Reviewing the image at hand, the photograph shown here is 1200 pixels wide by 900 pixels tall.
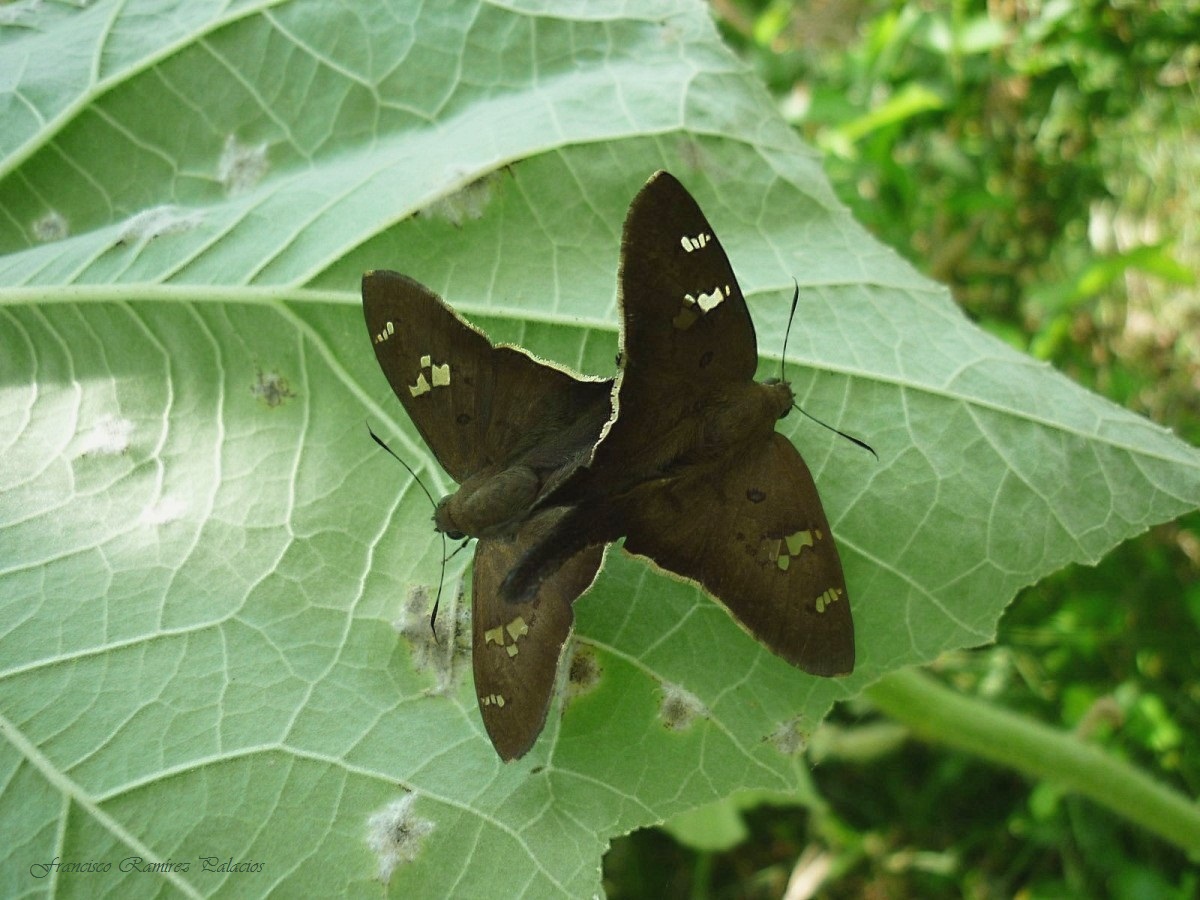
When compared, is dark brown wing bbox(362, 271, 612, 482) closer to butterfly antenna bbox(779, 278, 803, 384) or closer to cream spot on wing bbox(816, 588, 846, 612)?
butterfly antenna bbox(779, 278, 803, 384)

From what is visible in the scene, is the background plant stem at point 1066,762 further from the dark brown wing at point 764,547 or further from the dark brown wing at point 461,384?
the dark brown wing at point 461,384

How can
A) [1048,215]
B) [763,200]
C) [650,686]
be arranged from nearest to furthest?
[650,686], [763,200], [1048,215]

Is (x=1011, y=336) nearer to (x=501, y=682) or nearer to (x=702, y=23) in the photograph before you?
(x=702, y=23)

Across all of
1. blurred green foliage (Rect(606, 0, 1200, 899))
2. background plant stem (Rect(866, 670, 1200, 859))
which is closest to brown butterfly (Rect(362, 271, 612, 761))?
background plant stem (Rect(866, 670, 1200, 859))

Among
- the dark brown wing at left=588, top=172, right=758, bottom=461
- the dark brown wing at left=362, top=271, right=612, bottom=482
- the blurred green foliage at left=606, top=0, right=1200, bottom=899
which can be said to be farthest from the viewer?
the blurred green foliage at left=606, top=0, right=1200, bottom=899

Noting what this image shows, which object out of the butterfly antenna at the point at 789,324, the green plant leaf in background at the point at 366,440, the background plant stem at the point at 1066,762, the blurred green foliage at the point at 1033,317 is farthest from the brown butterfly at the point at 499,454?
the blurred green foliage at the point at 1033,317

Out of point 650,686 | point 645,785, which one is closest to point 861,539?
point 650,686

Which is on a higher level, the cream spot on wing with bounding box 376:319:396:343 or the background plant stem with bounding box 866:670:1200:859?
the cream spot on wing with bounding box 376:319:396:343

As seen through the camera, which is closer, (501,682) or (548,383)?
(501,682)
